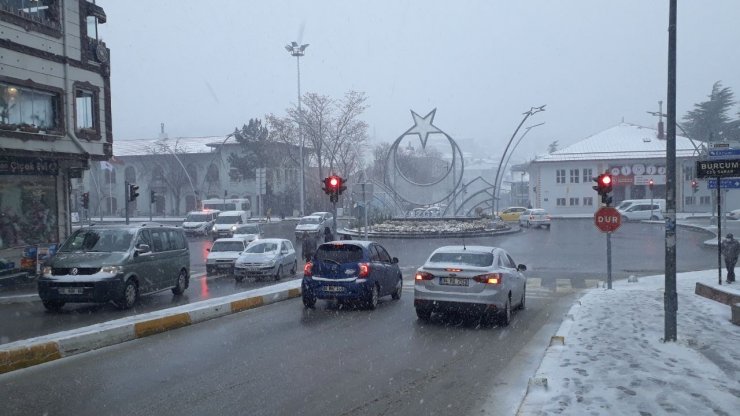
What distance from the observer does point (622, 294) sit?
584 inches

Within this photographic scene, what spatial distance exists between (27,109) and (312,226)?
2292cm

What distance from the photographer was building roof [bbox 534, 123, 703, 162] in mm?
67438

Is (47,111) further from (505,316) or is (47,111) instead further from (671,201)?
(671,201)

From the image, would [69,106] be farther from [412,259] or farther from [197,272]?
[412,259]

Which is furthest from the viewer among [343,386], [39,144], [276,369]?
[39,144]

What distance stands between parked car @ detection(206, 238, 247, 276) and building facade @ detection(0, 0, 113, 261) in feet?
18.2

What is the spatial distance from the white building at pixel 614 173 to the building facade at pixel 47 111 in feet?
179

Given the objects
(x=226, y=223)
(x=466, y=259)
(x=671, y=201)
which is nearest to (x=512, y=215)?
(x=226, y=223)

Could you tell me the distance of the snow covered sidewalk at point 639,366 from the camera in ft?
19.8

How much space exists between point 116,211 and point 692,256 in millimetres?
71338

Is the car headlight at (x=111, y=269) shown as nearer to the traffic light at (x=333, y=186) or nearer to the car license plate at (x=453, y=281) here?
the car license plate at (x=453, y=281)

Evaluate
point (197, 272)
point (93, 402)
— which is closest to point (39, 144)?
point (197, 272)

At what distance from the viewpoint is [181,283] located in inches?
643

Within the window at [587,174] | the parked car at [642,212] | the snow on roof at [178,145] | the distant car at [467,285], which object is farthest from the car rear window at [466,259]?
the snow on roof at [178,145]
